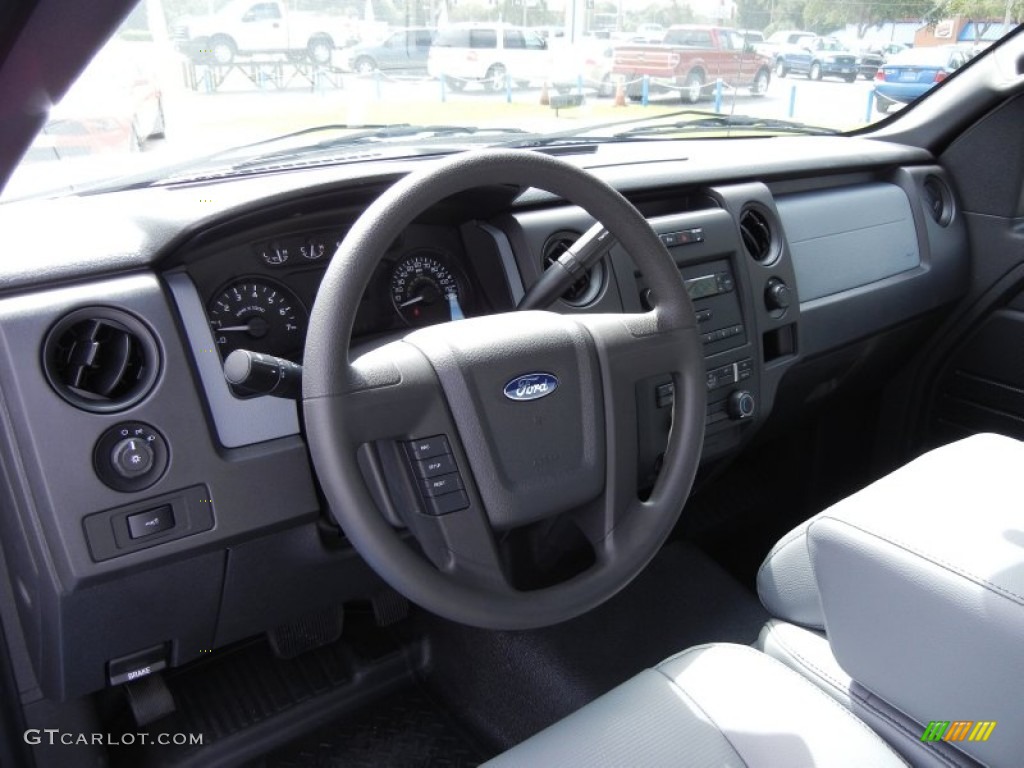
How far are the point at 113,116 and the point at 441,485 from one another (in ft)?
2.68

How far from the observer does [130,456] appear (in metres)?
1.24

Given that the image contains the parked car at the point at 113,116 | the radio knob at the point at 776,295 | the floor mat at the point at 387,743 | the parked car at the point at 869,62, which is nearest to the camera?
the parked car at the point at 113,116

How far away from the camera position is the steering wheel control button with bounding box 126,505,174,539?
1.26m

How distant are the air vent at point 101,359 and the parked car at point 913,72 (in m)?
2.23

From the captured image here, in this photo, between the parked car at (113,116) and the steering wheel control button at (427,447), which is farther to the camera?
the parked car at (113,116)

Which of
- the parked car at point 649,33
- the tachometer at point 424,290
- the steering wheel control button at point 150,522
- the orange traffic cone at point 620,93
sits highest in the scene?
the parked car at point 649,33

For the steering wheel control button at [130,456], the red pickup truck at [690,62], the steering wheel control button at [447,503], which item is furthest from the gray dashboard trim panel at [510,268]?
the red pickup truck at [690,62]

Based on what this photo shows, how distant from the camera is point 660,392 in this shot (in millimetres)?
1712

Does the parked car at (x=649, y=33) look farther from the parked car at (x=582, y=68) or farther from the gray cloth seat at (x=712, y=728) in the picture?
the gray cloth seat at (x=712, y=728)

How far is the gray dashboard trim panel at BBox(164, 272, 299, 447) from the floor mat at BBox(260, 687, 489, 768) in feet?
2.92

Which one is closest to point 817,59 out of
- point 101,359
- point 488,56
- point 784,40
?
point 784,40

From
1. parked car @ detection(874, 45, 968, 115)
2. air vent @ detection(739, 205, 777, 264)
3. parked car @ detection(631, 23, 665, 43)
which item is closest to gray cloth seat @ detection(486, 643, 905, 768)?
air vent @ detection(739, 205, 777, 264)

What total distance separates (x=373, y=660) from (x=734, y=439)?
963 mm

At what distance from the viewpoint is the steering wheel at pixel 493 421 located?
107 centimetres
